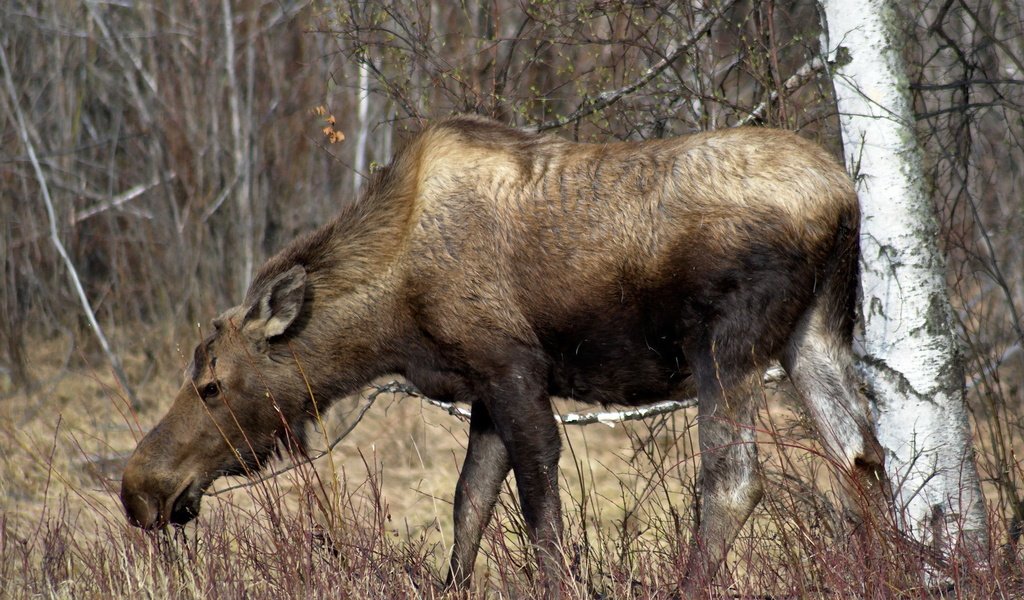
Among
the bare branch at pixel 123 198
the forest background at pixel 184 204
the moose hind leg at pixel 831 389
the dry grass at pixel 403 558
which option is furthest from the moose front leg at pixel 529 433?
the bare branch at pixel 123 198

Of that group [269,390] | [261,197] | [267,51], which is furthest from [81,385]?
[269,390]

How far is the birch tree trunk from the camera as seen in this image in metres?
4.40

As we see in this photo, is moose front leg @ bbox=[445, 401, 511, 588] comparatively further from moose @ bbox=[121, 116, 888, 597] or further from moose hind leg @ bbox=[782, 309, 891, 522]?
moose hind leg @ bbox=[782, 309, 891, 522]

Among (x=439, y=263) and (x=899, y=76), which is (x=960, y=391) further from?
(x=439, y=263)

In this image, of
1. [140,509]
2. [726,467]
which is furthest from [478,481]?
[140,509]

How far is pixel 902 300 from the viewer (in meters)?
4.42

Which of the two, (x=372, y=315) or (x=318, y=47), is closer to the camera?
(x=372, y=315)

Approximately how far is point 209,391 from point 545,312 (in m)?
1.67

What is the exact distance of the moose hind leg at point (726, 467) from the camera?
4617 millimetres

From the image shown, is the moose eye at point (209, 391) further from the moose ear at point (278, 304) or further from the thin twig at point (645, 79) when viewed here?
the thin twig at point (645, 79)

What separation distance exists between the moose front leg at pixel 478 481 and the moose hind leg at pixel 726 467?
3.45 ft

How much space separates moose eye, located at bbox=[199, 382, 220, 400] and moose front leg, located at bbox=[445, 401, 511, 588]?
3.98 ft

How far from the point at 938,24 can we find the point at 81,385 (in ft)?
28.7

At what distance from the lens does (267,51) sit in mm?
11523
